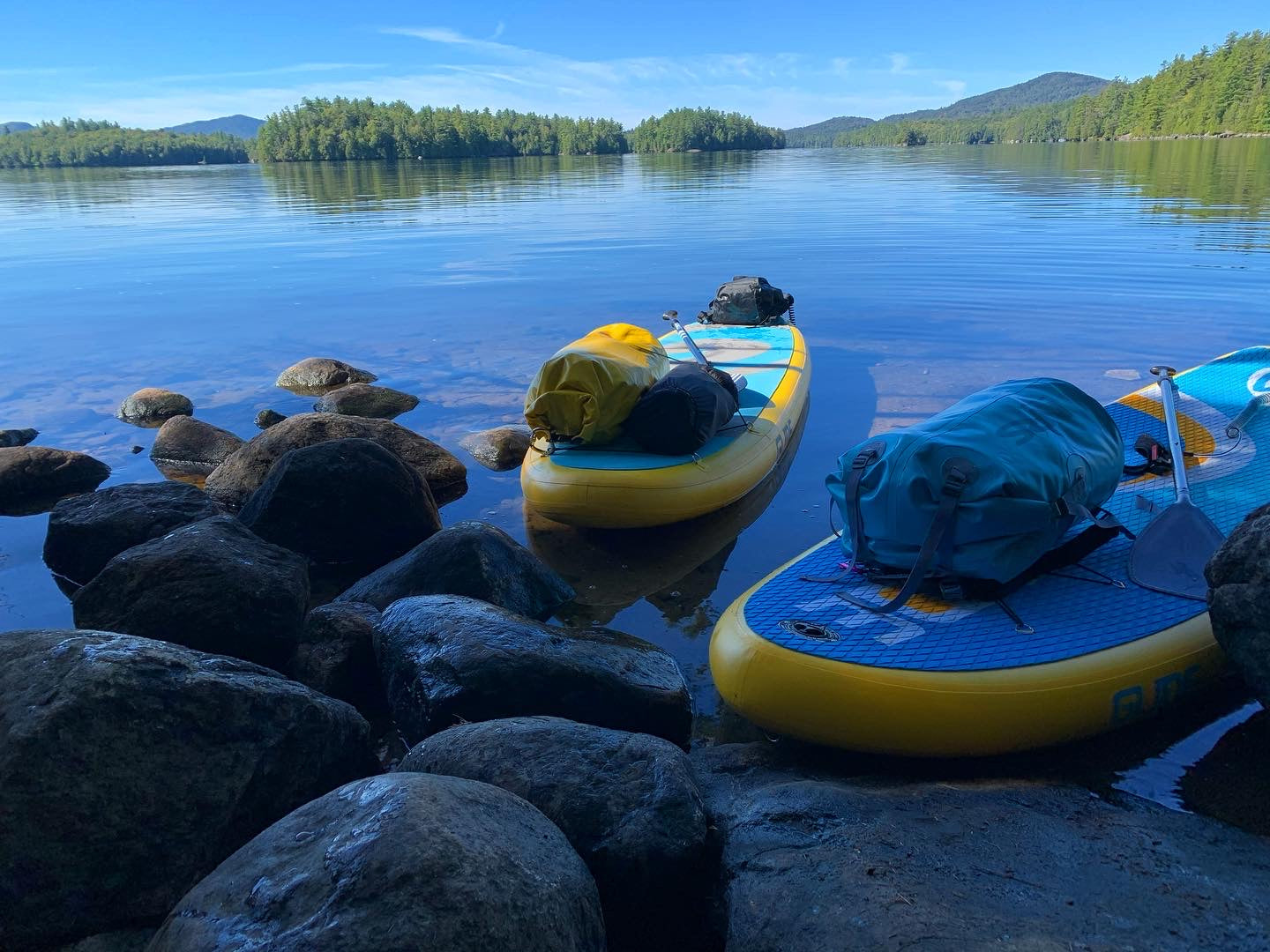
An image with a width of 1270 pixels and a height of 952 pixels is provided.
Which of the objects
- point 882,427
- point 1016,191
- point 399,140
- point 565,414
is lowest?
point 882,427

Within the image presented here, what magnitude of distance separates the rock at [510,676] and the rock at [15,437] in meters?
6.50

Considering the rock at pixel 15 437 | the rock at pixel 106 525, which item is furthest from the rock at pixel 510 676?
the rock at pixel 15 437

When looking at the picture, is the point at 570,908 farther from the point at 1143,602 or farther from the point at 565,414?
the point at 565,414

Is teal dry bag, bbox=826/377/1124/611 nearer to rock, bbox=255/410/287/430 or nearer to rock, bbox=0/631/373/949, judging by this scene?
rock, bbox=0/631/373/949

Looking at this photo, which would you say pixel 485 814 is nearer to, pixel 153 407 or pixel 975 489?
pixel 975 489

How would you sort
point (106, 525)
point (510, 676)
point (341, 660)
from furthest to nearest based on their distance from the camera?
1. point (106, 525)
2. point (341, 660)
3. point (510, 676)

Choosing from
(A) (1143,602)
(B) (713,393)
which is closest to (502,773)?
(A) (1143,602)

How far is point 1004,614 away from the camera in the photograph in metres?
3.74

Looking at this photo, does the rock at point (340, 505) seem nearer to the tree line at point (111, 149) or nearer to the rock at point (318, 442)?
the rock at point (318, 442)

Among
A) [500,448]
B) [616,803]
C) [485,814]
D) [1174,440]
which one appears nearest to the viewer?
[485,814]

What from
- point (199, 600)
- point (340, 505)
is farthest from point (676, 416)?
point (199, 600)

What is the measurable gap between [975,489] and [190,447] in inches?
282

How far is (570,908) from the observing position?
213 cm

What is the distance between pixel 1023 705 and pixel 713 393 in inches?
139
